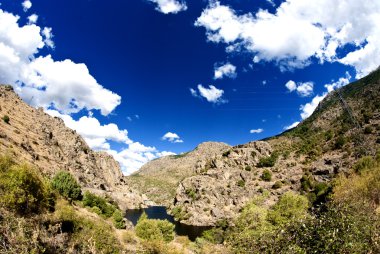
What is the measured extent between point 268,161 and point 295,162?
48.6 ft

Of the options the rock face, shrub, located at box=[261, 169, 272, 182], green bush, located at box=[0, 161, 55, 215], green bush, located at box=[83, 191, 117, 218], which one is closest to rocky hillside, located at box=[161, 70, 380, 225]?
shrub, located at box=[261, 169, 272, 182]

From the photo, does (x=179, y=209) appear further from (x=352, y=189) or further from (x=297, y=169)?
(x=352, y=189)

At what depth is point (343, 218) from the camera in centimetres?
1508

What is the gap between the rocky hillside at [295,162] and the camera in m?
101

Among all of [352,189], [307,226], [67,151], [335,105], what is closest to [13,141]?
[67,151]

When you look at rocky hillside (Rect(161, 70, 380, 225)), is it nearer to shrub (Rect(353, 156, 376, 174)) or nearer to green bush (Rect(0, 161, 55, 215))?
shrub (Rect(353, 156, 376, 174))

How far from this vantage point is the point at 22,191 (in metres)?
40.9

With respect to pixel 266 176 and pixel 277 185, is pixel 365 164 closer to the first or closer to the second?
pixel 277 185

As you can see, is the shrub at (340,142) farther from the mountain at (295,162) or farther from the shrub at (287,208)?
the shrub at (287,208)

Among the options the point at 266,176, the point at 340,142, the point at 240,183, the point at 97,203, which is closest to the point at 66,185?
the point at 97,203

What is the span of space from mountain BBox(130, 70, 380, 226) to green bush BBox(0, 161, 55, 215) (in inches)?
2890

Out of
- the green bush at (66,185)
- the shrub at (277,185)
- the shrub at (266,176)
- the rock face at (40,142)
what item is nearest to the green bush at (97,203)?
the green bush at (66,185)

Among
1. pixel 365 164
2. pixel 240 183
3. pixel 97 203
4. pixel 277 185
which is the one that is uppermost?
pixel 240 183

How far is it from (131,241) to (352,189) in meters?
39.7
